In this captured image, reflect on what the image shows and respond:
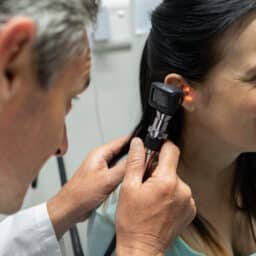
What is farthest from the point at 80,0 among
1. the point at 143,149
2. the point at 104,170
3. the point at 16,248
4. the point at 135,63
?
the point at 135,63

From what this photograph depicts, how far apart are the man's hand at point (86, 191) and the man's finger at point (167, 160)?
0.12 m

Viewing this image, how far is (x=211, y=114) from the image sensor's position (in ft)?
3.51

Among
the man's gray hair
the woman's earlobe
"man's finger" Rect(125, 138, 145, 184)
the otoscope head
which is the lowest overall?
"man's finger" Rect(125, 138, 145, 184)

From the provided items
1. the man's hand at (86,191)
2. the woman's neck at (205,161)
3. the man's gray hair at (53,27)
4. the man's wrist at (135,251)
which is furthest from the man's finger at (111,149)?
the man's gray hair at (53,27)

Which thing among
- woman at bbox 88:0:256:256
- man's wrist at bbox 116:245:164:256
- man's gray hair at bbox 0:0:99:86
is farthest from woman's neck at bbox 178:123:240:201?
man's gray hair at bbox 0:0:99:86

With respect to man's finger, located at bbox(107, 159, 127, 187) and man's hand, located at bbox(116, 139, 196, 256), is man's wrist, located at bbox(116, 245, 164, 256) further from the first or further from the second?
man's finger, located at bbox(107, 159, 127, 187)

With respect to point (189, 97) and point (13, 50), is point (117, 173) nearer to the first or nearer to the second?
point (189, 97)

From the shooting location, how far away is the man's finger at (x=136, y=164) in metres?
0.93

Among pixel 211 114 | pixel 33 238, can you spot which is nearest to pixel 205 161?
pixel 211 114

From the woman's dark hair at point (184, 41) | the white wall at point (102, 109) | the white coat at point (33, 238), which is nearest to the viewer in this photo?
the woman's dark hair at point (184, 41)

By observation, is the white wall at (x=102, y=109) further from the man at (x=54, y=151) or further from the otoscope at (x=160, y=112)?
the otoscope at (x=160, y=112)

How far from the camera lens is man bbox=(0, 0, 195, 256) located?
1.99 ft

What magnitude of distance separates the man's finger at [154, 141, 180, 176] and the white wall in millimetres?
719

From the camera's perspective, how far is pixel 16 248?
3.58ft
